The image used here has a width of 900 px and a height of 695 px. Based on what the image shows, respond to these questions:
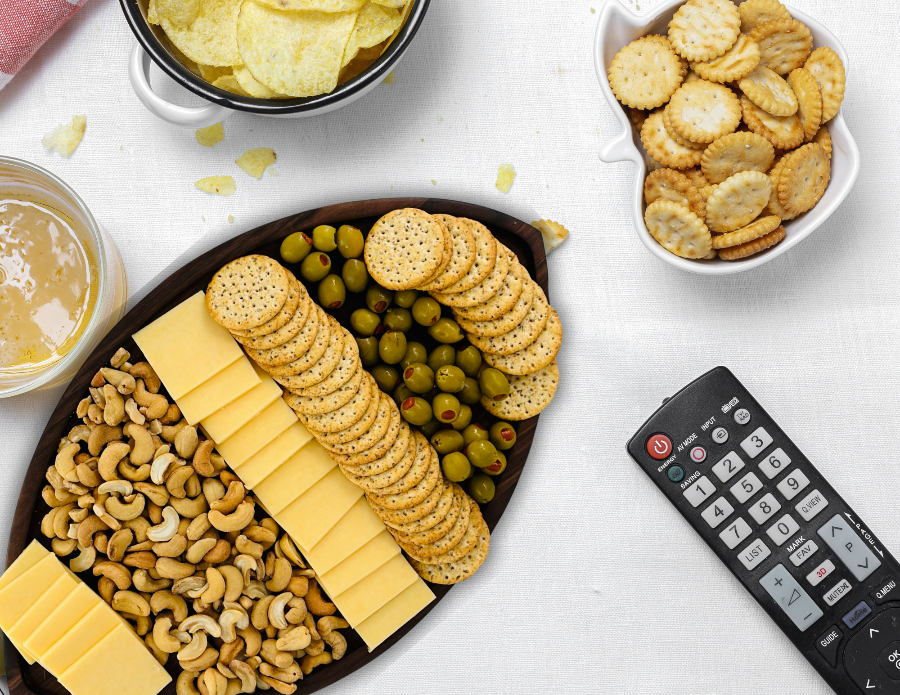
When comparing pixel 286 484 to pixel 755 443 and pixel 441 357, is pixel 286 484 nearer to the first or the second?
pixel 441 357

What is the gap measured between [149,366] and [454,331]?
0.48 m

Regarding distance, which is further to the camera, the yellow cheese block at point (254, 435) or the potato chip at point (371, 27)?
the yellow cheese block at point (254, 435)

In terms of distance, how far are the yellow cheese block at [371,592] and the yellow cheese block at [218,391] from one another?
0.37 m

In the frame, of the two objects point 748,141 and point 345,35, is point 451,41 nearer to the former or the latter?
point 345,35

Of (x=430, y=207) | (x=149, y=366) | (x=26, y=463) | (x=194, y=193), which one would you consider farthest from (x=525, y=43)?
(x=26, y=463)

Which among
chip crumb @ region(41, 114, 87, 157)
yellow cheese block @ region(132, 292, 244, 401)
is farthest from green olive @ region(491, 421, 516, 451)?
chip crumb @ region(41, 114, 87, 157)

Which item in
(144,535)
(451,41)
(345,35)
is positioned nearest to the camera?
(345,35)

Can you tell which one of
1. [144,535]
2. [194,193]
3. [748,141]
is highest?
[748,141]

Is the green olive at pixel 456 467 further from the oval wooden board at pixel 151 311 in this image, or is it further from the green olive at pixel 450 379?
the oval wooden board at pixel 151 311

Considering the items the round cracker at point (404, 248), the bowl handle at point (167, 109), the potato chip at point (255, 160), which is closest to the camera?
the bowl handle at point (167, 109)

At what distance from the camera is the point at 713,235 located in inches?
40.4

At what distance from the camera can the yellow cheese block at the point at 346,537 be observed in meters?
1.08

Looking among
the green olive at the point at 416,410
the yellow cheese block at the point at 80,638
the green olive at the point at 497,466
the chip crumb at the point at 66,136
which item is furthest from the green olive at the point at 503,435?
the chip crumb at the point at 66,136

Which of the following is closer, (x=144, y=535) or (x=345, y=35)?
(x=345, y=35)
